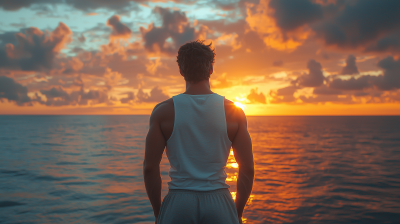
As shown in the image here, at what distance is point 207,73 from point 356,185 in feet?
56.9

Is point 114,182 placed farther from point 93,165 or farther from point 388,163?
point 388,163

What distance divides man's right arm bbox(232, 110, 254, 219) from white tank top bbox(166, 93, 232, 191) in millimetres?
134

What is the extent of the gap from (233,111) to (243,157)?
44 cm

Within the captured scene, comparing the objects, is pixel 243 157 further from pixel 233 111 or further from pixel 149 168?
pixel 149 168

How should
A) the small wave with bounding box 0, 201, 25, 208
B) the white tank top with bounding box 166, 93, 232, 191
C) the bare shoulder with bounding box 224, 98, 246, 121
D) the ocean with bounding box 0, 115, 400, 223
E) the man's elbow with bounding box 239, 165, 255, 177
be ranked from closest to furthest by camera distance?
the white tank top with bounding box 166, 93, 232, 191, the bare shoulder with bounding box 224, 98, 246, 121, the man's elbow with bounding box 239, 165, 255, 177, the ocean with bounding box 0, 115, 400, 223, the small wave with bounding box 0, 201, 25, 208

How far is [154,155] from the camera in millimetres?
2064

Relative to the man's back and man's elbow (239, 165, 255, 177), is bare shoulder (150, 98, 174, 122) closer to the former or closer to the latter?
the man's back

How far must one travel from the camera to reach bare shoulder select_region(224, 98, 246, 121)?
2059mm

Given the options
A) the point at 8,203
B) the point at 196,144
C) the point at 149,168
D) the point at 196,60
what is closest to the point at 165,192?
the point at 8,203

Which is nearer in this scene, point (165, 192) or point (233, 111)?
point (233, 111)

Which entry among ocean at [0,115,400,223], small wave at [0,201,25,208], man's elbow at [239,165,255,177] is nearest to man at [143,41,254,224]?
man's elbow at [239,165,255,177]

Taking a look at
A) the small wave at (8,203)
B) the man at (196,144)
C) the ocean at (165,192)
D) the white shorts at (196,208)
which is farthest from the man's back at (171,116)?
the small wave at (8,203)

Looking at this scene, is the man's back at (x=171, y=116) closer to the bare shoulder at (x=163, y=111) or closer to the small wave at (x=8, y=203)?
the bare shoulder at (x=163, y=111)

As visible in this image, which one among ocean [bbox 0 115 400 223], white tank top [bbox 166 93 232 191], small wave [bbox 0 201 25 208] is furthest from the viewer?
small wave [bbox 0 201 25 208]
